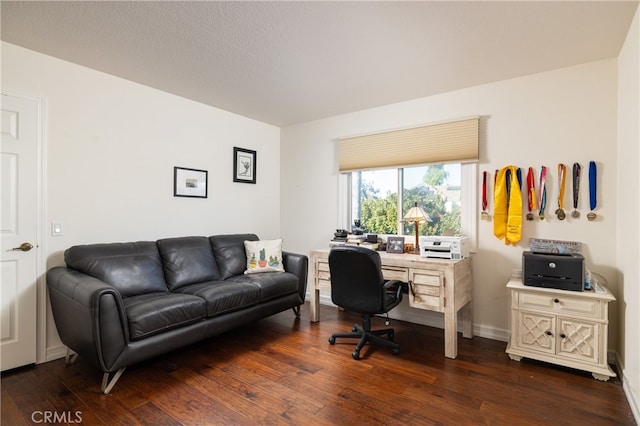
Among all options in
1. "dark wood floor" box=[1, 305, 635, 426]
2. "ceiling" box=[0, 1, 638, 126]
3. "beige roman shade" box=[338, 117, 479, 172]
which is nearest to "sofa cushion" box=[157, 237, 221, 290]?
"dark wood floor" box=[1, 305, 635, 426]

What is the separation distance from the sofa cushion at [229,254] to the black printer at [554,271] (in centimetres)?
276

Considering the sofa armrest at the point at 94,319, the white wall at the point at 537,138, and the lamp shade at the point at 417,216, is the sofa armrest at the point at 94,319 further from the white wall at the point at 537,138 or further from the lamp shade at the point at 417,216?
the white wall at the point at 537,138

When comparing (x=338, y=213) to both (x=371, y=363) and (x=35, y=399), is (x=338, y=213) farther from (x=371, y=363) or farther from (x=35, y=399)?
(x=35, y=399)

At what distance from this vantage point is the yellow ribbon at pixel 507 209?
3023 millimetres

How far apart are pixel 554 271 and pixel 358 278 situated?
5.02ft

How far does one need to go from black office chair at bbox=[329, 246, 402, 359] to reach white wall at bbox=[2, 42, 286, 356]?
6.33 ft

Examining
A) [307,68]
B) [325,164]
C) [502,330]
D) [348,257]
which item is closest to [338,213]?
[325,164]

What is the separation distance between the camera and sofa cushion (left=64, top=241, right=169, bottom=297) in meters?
2.66

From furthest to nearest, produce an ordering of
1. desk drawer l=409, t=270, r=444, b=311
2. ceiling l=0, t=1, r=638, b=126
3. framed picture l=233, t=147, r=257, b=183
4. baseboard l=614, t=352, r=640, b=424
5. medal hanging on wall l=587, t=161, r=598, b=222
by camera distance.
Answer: framed picture l=233, t=147, r=257, b=183 < desk drawer l=409, t=270, r=444, b=311 < medal hanging on wall l=587, t=161, r=598, b=222 < ceiling l=0, t=1, r=638, b=126 < baseboard l=614, t=352, r=640, b=424

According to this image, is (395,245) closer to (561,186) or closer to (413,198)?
(413,198)

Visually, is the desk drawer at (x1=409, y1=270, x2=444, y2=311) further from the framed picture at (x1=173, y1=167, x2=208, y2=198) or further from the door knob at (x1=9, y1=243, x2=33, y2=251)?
the door knob at (x1=9, y1=243, x2=33, y2=251)

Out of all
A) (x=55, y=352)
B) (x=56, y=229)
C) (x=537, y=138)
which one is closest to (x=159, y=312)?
(x=55, y=352)

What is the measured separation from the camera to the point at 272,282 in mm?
3350

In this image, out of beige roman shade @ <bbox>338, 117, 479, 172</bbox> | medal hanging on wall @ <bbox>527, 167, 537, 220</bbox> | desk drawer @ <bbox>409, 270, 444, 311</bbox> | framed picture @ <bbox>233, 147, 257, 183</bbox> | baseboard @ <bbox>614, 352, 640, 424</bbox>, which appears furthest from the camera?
framed picture @ <bbox>233, 147, 257, 183</bbox>
